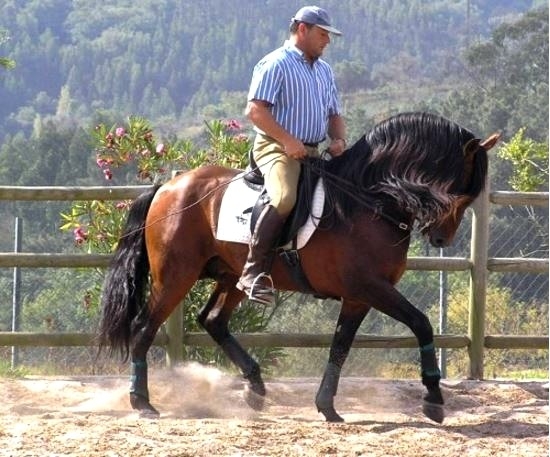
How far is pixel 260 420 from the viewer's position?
736cm

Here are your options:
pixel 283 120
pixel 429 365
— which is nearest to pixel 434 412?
pixel 429 365

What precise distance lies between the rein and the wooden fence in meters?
1.66

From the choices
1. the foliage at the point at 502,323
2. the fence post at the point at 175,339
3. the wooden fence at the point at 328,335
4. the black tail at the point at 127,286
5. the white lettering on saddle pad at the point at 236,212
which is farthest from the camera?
the foliage at the point at 502,323

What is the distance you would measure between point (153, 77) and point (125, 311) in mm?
98687

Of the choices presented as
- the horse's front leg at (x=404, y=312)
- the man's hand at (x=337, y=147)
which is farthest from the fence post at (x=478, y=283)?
the horse's front leg at (x=404, y=312)

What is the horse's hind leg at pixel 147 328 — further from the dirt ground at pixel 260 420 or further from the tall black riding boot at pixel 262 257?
the tall black riding boot at pixel 262 257

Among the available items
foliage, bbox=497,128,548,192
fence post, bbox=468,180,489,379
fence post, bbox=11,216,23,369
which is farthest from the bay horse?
foliage, bbox=497,128,548,192

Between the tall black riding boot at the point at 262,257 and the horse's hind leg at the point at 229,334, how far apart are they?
0.70 m

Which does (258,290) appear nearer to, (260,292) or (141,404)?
(260,292)

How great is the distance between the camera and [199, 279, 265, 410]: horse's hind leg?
7840 mm

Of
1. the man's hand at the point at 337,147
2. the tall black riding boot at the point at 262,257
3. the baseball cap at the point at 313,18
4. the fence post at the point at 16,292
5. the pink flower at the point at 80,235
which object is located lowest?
the fence post at the point at 16,292

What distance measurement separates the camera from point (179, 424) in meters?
6.67

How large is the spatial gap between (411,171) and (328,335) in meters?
1.99

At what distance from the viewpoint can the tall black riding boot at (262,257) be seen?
712 cm
